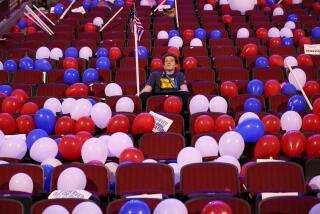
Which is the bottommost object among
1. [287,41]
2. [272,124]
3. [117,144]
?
[117,144]

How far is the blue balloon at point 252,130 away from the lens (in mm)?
4129

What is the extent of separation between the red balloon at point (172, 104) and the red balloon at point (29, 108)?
45.2 inches

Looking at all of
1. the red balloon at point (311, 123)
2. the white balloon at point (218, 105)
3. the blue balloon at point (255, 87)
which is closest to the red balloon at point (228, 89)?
the blue balloon at point (255, 87)

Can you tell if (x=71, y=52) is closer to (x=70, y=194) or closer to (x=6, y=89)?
(x=6, y=89)

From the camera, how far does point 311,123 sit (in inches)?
173

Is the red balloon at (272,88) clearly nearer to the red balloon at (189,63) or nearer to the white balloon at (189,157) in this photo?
the red balloon at (189,63)

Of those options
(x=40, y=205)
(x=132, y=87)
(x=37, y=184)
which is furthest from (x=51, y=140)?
(x=132, y=87)

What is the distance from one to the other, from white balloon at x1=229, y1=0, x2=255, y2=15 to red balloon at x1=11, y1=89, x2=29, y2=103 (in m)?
4.05

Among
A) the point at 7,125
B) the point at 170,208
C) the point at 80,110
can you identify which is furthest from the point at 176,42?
the point at 170,208

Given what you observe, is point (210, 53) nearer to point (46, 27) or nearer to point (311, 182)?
point (46, 27)

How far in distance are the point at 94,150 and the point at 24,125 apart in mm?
975

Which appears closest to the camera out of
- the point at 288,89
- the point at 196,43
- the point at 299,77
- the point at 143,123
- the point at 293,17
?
the point at 143,123

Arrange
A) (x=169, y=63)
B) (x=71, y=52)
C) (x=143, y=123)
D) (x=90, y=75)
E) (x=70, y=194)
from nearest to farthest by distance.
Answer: (x=70, y=194) → (x=143, y=123) → (x=169, y=63) → (x=90, y=75) → (x=71, y=52)

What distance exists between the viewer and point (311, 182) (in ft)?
11.5
